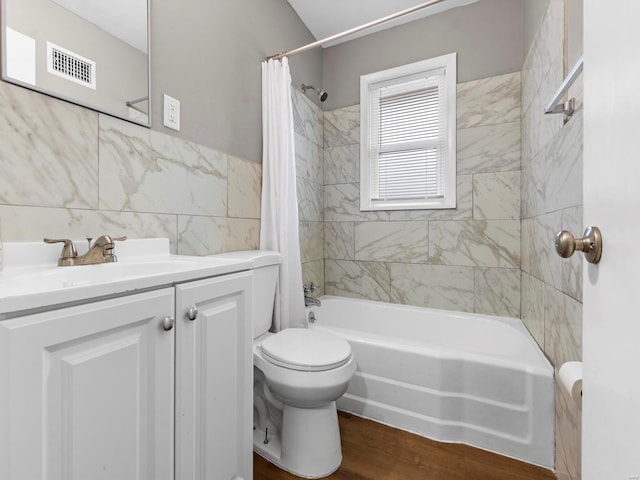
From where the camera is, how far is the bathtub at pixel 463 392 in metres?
1.45

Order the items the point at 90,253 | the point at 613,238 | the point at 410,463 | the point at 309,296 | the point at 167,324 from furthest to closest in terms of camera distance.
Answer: the point at 309,296 → the point at 410,463 → the point at 90,253 → the point at 167,324 → the point at 613,238

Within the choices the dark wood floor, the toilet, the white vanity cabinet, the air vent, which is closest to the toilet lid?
the toilet

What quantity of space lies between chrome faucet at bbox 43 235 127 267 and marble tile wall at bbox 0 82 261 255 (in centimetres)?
7

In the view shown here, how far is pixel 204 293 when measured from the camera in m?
0.93

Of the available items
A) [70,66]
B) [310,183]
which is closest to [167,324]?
[70,66]

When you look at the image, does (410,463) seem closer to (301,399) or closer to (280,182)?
(301,399)

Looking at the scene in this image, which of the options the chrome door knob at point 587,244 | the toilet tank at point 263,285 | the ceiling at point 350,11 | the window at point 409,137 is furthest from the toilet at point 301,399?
the ceiling at point 350,11

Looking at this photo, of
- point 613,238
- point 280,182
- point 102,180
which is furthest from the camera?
point 280,182

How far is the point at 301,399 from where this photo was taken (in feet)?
4.28

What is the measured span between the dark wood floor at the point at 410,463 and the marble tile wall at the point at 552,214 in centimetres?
21

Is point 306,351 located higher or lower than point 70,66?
lower

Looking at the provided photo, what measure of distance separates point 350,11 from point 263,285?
2.14 metres

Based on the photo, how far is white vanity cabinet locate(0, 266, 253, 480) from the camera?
57cm

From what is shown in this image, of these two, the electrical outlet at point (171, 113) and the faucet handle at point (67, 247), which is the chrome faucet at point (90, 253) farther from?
the electrical outlet at point (171, 113)
